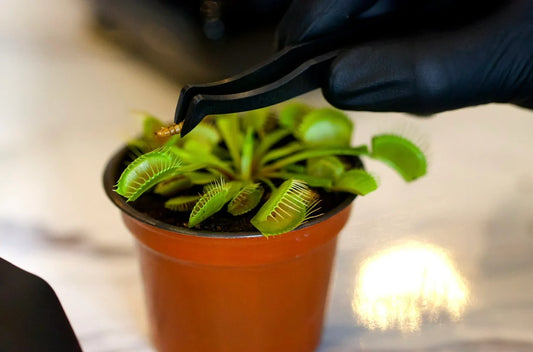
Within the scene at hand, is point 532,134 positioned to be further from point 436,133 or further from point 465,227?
point 465,227

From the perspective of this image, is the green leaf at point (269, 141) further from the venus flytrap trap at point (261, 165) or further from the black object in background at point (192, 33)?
the black object in background at point (192, 33)

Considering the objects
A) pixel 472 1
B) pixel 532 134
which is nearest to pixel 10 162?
pixel 472 1

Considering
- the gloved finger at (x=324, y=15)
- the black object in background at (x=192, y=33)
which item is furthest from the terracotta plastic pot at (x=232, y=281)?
the black object in background at (x=192, y=33)

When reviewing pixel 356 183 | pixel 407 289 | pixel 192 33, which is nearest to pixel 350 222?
pixel 407 289

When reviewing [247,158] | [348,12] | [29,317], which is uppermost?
[348,12]

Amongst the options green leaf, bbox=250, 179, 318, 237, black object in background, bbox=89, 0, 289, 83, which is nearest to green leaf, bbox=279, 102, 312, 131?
green leaf, bbox=250, 179, 318, 237

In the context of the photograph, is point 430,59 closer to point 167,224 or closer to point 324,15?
A: point 324,15

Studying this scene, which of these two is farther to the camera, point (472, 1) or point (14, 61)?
point (14, 61)
